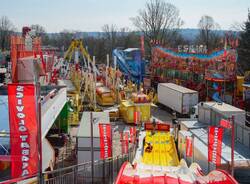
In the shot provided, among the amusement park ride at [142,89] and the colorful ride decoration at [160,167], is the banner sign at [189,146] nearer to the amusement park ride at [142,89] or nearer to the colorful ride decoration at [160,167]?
the colorful ride decoration at [160,167]

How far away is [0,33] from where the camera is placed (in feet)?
330

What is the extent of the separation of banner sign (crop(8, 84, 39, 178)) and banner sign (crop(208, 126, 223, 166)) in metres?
6.36

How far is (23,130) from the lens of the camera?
975 centimetres

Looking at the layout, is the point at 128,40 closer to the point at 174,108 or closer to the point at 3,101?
the point at 174,108

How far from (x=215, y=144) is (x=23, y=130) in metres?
6.77

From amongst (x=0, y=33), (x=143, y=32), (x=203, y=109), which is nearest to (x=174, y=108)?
(x=203, y=109)

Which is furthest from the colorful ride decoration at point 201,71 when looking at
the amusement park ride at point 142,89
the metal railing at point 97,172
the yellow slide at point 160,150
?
the metal railing at point 97,172

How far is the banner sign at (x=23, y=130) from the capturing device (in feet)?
31.4

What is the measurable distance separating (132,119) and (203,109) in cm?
872

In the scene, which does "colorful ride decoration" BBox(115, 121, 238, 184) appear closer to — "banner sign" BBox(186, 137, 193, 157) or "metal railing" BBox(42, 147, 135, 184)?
"banner sign" BBox(186, 137, 193, 157)

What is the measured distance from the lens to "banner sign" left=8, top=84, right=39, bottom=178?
9586mm

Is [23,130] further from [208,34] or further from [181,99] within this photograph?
[208,34]

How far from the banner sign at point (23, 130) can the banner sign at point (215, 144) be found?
20.9ft

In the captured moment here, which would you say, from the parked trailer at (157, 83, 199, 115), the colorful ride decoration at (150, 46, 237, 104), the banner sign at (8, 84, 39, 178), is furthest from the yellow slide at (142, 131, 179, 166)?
the colorful ride decoration at (150, 46, 237, 104)
